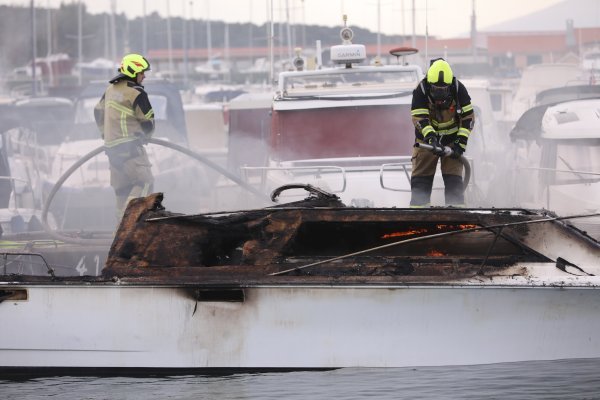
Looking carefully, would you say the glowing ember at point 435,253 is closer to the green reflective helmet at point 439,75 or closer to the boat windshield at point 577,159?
the green reflective helmet at point 439,75

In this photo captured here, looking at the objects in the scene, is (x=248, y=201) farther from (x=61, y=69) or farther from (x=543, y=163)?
(x=61, y=69)

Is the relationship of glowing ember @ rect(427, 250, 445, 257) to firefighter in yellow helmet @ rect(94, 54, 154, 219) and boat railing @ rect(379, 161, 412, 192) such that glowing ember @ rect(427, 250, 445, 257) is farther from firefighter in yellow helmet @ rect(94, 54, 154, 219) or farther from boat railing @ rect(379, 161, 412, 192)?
firefighter in yellow helmet @ rect(94, 54, 154, 219)

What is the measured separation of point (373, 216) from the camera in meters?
7.73

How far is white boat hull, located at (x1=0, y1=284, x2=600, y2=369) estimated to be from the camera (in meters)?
6.93

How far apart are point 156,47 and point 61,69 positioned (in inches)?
497

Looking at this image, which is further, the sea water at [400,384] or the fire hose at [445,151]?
the fire hose at [445,151]

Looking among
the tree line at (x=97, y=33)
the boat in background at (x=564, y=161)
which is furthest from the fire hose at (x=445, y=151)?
the tree line at (x=97, y=33)

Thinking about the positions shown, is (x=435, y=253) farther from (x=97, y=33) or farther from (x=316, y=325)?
(x=97, y=33)

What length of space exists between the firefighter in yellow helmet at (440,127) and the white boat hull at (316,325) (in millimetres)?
2717

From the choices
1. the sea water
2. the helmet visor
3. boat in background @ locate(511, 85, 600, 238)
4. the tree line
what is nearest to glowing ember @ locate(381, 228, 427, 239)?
the sea water

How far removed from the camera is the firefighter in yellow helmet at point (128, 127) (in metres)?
10.9

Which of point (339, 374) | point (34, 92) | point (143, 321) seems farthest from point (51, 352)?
point (34, 92)

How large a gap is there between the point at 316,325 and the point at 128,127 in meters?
4.59

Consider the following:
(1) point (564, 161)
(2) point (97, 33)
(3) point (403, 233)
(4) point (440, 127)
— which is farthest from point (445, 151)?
(2) point (97, 33)
